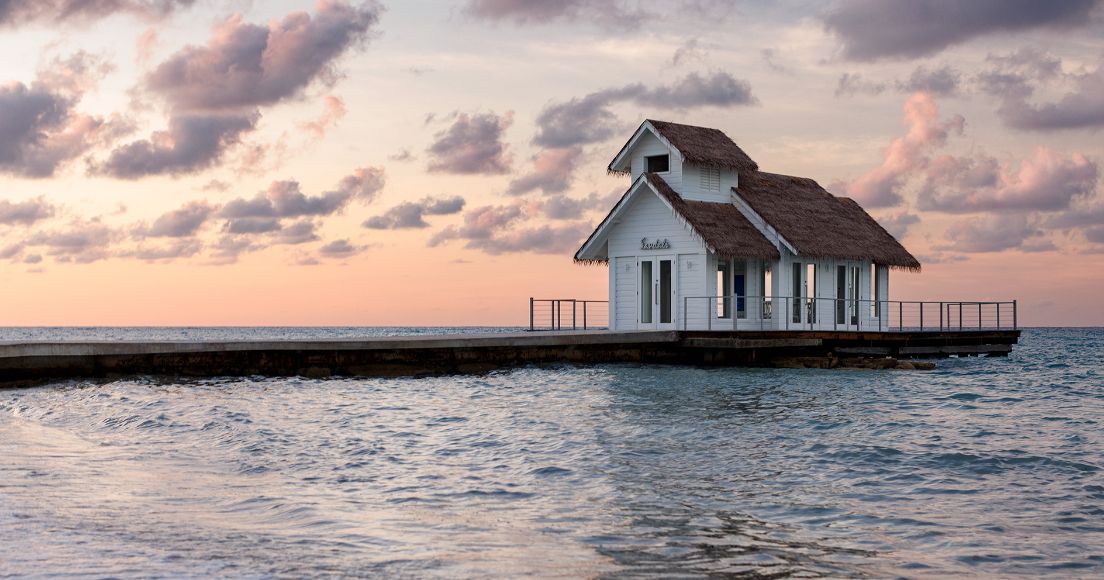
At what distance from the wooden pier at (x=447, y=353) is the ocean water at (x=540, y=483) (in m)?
0.94

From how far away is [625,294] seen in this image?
110 ft

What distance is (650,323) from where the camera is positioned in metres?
33.0

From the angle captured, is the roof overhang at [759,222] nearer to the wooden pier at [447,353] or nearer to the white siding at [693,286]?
the white siding at [693,286]

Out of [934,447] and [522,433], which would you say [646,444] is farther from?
[934,447]

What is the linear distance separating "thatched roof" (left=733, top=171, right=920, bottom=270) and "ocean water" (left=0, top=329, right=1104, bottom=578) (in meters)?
10.5

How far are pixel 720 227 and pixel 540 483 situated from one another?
812 inches

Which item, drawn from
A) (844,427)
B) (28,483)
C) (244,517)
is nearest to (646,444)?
(844,427)

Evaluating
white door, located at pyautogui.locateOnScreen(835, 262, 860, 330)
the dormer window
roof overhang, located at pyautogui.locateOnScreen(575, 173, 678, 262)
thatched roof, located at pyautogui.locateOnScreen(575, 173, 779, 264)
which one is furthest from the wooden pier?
the dormer window

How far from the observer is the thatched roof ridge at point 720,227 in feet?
100

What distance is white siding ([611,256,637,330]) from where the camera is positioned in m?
33.3

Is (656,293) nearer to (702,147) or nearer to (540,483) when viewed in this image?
(702,147)

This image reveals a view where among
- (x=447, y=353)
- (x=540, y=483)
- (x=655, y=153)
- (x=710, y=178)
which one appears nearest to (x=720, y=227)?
(x=710, y=178)

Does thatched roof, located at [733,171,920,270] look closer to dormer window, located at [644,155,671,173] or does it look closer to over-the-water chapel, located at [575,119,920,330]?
over-the-water chapel, located at [575,119,920,330]

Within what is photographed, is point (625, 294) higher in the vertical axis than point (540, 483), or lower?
higher
